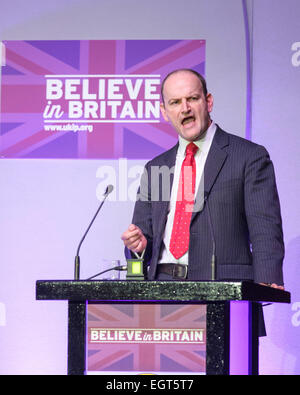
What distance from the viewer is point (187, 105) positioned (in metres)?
3.20

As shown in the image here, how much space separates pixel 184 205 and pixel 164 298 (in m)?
0.92

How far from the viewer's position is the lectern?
7.01ft

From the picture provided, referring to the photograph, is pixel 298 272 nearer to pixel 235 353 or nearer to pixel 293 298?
pixel 293 298

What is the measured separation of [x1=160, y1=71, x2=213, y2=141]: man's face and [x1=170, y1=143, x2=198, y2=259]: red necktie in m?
0.07

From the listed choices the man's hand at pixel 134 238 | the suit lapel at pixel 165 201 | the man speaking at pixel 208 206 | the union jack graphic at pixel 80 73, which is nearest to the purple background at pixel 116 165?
the union jack graphic at pixel 80 73

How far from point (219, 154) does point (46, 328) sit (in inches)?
71.7

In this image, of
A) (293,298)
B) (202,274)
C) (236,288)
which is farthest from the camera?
(293,298)

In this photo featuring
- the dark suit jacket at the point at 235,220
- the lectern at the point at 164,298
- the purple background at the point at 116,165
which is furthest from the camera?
the purple background at the point at 116,165

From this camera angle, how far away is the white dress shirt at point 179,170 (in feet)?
9.90

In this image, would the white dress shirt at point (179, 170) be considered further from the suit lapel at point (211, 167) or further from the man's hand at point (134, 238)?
the man's hand at point (134, 238)

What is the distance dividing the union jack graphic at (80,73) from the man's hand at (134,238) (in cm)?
169

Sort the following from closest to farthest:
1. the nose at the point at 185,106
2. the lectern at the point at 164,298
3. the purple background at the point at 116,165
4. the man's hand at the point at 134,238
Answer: the lectern at the point at 164,298, the man's hand at the point at 134,238, the nose at the point at 185,106, the purple background at the point at 116,165

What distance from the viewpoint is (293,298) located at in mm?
4230
